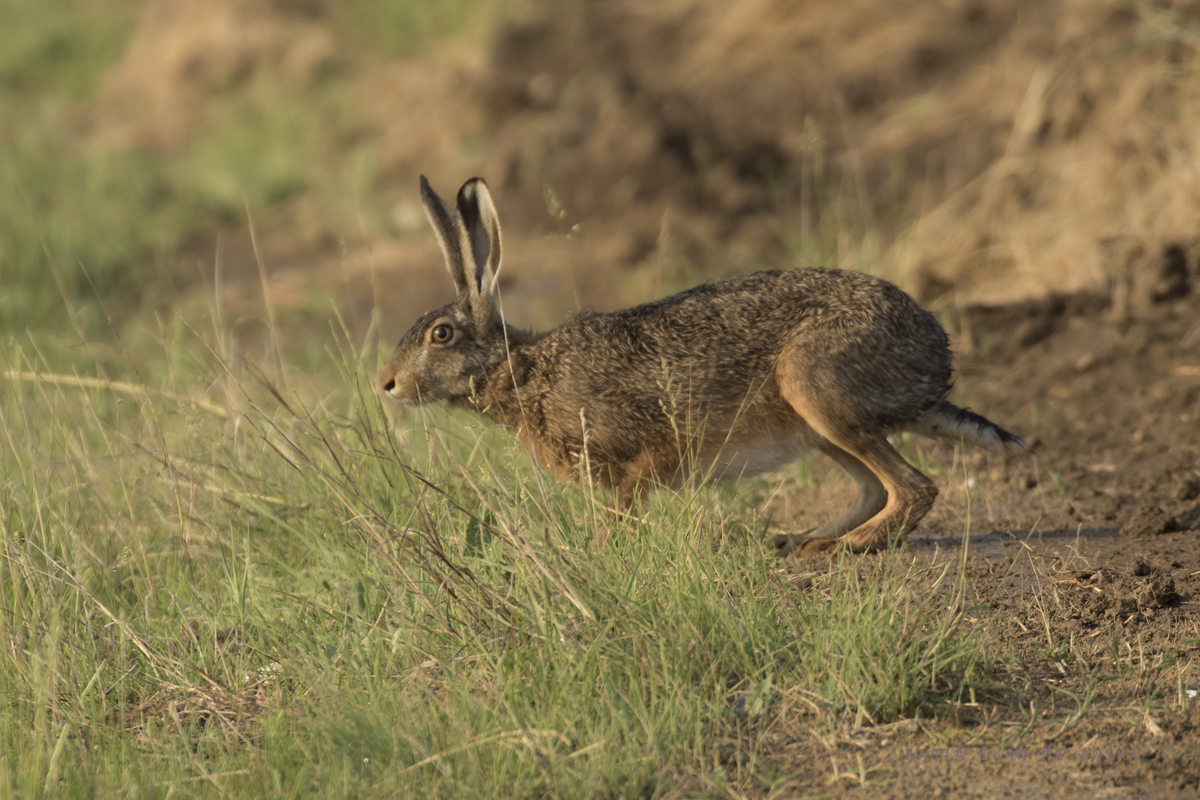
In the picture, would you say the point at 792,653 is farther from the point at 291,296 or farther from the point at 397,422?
the point at 291,296

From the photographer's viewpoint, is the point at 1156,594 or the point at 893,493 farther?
the point at 893,493

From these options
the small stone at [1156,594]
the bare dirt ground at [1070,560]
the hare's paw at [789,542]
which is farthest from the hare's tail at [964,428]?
the small stone at [1156,594]

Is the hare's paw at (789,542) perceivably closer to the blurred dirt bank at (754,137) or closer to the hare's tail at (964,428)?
the hare's tail at (964,428)

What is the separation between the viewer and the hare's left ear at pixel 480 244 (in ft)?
15.5

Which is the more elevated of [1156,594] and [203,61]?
[203,61]

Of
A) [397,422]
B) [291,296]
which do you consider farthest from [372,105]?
[397,422]

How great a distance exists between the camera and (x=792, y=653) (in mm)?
3510

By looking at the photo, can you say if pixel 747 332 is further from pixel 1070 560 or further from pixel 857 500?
pixel 1070 560

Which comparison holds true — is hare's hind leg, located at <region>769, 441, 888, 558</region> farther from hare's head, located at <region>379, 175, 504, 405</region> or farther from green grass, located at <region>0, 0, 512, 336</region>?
green grass, located at <region>0, 0, 512, 336</region>

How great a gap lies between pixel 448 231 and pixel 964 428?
210 cm

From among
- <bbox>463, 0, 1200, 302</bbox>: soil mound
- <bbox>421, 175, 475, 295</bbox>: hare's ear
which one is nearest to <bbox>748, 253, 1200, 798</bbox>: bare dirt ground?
<bbox>463, 0, 1200, 302</bbox>: soil mound

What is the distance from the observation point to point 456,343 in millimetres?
5055

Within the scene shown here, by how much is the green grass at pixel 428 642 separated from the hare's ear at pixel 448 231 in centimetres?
68

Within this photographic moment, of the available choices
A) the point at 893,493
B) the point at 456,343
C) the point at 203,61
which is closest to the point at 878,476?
the point at 893,493
